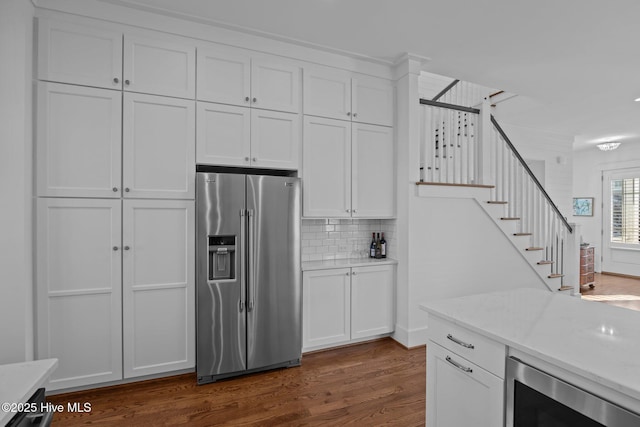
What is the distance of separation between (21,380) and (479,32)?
3721 millimetres

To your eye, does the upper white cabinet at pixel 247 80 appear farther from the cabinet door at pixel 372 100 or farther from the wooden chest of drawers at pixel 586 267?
the wooden chest of drawers at pixel 586 267

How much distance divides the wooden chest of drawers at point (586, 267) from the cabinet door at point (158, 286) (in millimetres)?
6736

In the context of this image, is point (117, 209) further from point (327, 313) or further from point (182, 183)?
point (327, 313)

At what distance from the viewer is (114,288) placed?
2443 mm

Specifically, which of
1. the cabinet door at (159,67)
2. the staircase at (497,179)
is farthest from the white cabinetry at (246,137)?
the staircase at (497,179)

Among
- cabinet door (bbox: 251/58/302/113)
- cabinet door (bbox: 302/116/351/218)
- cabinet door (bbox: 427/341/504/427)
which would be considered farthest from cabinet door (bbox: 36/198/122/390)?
cabinet door (bbox: 427/341/504/427)

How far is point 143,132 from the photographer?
253 centimetres

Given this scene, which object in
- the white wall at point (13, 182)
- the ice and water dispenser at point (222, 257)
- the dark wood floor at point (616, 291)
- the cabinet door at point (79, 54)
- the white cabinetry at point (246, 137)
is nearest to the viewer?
the white wall at point (13, 182)

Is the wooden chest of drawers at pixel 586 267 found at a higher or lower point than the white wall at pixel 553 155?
lower

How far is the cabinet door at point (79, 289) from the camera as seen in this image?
2.29m

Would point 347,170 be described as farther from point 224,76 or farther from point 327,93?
point 224,76

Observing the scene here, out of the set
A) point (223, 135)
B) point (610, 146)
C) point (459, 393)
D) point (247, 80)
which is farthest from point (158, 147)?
point (610, 146)

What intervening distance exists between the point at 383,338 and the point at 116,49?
358 centimetres

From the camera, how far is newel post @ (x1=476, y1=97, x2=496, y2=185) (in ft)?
12.4
